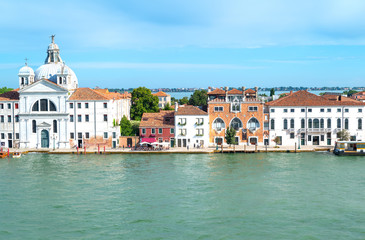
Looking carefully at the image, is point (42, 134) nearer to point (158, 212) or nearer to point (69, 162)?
point (69, 162)

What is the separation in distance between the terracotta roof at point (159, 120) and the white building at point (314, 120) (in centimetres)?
985

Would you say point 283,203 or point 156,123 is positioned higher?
point 156,123

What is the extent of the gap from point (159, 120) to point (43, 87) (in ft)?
38.7

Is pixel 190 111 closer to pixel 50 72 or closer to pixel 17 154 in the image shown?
pixel 17 154

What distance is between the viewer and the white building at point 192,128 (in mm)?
42469

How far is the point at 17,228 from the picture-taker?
20219 millimetres

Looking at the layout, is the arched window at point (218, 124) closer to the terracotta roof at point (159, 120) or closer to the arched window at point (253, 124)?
the arched window at point (253, 124)

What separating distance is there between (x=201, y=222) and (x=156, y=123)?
2309 centimetres

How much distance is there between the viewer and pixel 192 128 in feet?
140

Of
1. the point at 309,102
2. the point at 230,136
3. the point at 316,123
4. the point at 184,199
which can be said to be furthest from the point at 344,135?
the point at 184,199

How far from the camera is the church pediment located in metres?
42.1

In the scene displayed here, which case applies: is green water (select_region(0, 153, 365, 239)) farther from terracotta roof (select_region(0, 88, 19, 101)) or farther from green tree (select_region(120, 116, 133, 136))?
terracotta roof (select_region(0, 88, 19, 101))

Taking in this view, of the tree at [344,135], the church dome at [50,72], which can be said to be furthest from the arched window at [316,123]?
the church dome at [50,72]

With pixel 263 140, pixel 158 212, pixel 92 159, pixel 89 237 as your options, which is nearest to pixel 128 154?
pixel 92 159
